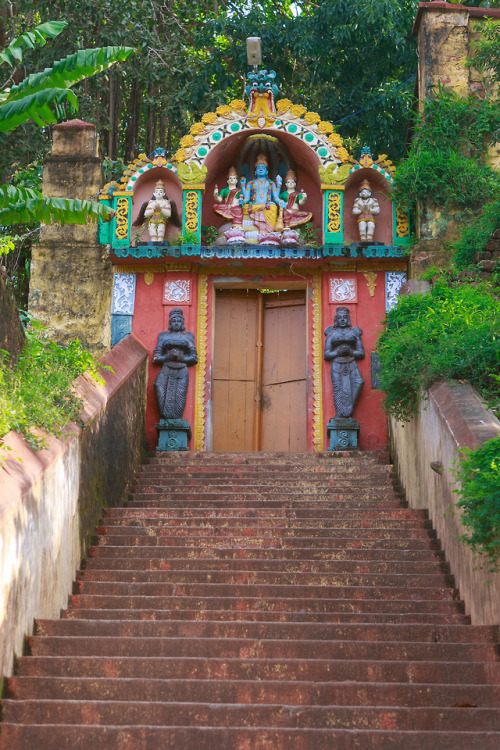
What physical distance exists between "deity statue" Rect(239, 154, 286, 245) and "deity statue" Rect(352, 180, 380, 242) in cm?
102

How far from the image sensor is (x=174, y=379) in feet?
39.2

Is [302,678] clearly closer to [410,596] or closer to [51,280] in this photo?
[410,596]

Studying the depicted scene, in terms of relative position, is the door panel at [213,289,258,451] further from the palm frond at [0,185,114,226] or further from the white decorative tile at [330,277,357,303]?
the palm frond at [0,185,114,226]

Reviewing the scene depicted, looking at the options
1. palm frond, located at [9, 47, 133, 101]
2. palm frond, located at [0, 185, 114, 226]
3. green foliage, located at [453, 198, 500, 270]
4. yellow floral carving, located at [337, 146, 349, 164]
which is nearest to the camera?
palm frond, located at [9, 47, 133, 101]

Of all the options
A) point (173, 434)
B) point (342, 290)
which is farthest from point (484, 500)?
point (342, 290)

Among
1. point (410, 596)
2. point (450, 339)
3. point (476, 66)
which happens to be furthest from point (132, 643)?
point (476, 66)

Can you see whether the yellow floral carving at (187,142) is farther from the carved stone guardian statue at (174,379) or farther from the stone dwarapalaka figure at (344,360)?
the stone dwarapalaka figure at (344,360)

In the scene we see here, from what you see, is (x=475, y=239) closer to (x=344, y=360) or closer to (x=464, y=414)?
(x=344, y=360)

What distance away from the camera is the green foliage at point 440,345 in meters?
7.86

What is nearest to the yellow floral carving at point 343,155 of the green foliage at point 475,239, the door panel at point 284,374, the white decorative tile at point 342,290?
the white decorative tile at point 342,290

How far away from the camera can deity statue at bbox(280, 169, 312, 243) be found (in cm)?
1266

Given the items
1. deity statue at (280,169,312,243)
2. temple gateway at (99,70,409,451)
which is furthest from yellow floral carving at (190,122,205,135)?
deity statue at (280,169,312,243)

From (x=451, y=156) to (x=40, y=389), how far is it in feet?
23.7

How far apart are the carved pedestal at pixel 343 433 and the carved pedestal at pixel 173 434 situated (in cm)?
177
